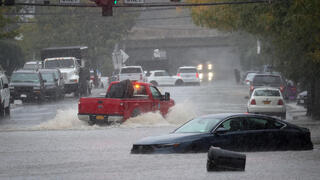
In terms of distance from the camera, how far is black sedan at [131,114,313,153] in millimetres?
17047

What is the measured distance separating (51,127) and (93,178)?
14350mm

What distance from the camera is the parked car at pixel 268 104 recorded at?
33.1 meters

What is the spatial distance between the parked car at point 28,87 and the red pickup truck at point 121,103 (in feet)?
51.1

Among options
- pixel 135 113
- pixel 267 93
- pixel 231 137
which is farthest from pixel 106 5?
pixel 231 137

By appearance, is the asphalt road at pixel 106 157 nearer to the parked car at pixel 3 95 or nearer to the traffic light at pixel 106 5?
the parked car at pixel 3 95

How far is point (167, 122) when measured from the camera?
2798cm

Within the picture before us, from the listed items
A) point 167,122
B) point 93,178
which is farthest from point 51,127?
point 93,178

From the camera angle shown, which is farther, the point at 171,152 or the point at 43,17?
the point at 43,17

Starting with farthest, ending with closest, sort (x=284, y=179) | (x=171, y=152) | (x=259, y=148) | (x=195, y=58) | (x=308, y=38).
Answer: (x=195, y=58), (x=308, y=38), (x=259, y=148), (x=171, y=152), (x=284, y=179)

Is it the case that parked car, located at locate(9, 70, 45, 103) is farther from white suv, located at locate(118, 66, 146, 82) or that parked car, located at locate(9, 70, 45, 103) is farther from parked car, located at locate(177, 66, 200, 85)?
parked car, located at locate(177, 66, 200, 85)

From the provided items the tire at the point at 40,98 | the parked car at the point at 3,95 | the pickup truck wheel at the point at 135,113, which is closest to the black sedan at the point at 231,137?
the pickup truck wheel at the point at 135,113

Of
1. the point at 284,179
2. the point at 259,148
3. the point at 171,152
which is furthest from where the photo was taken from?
the point at 259,148

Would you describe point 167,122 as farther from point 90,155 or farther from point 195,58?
point 195,58

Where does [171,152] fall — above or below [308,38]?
below
